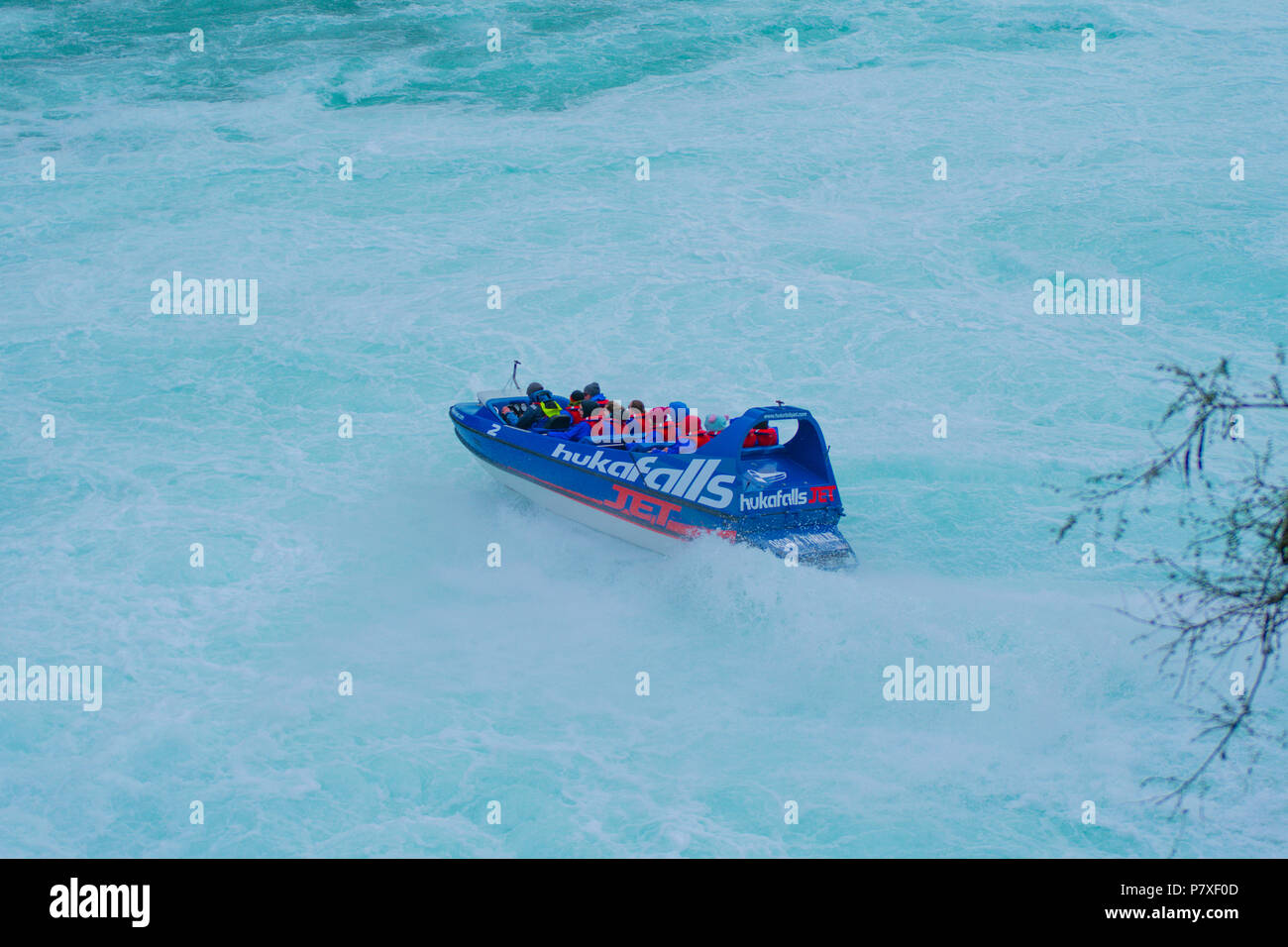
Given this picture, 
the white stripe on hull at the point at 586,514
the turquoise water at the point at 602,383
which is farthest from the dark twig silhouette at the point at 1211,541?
the white stripe on hull at the point at 586,514

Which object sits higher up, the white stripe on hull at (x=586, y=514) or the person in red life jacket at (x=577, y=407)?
the person in red life jacket at (x=577, y=407)

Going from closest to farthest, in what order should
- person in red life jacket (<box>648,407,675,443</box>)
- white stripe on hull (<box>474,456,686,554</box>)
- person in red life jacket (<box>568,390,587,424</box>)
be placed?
white stripe on hull (<box>474,456,686,554</box>)
person in red life jacket (<box>648,407,675,443</box>)
person in red life jacket (<box>568,390,587,424</box>)

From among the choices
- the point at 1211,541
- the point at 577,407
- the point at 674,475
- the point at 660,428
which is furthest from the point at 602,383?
the point at 1211,541

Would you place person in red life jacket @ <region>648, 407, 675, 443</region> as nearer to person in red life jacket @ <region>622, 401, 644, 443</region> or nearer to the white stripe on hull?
person in red life jacket @ <region>622, 401, 644, 443</region>

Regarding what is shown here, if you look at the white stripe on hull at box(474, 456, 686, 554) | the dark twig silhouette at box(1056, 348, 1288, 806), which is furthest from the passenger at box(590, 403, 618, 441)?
the dark twig silhouette at box(1056, 348, 1288, 806)

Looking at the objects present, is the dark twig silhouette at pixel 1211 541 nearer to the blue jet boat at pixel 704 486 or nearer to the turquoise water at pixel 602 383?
the turquoise water at pixel 602 383

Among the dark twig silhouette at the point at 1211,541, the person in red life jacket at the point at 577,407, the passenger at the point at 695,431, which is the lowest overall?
the dark twig silhouette at the point at 1211,541
